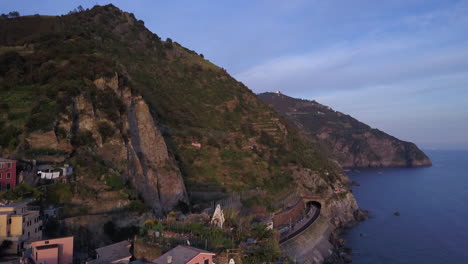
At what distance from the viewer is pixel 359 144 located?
14700cm

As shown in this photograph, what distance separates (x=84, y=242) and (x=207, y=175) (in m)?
23.0

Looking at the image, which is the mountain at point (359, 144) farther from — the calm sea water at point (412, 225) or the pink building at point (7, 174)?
the pink building at point (7, 174)

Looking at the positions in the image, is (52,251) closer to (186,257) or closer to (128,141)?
(186,257)

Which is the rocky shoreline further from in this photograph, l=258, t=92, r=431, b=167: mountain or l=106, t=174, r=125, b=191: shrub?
l=258, t=92, r=431, b=167: mountain

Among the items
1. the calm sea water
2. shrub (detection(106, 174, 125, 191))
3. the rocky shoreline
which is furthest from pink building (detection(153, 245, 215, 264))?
the calm sea water

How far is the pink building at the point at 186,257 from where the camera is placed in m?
14.2

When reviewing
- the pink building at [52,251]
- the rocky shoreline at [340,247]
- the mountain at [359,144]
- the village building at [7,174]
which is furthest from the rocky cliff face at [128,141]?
the mountain at [359,144]

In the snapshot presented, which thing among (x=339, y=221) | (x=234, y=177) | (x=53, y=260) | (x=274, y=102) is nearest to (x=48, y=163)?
(x=53, y=260)

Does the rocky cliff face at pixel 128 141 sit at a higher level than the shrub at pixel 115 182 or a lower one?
higher

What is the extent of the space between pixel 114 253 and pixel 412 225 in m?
47.3

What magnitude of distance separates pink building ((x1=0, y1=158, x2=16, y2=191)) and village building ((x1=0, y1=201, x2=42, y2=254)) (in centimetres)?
316

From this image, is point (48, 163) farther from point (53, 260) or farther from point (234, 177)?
point (234, 177)

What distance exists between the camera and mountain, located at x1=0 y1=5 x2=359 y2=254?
79.4 feet

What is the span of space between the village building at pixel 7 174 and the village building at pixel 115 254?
748 cm
